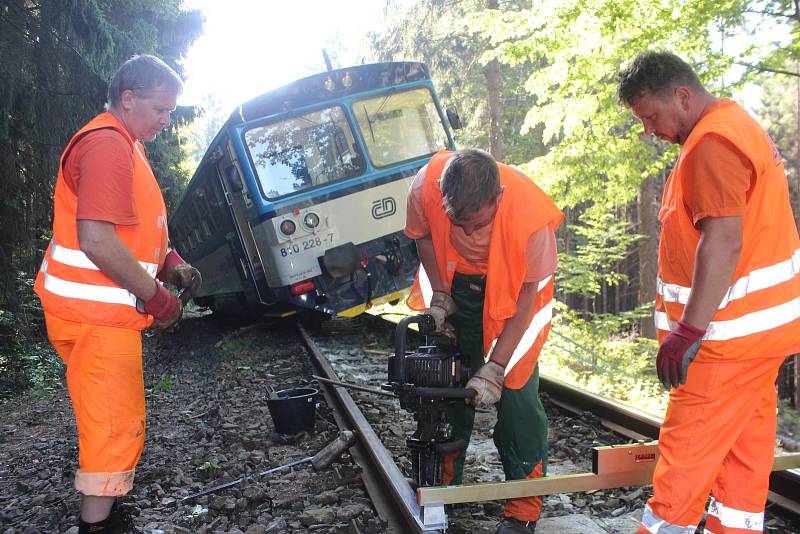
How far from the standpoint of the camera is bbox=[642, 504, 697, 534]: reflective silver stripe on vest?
231cm

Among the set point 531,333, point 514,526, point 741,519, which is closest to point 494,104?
point 531,333

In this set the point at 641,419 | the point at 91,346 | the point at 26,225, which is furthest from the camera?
the point at 26,225

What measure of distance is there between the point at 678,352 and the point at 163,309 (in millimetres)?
2043

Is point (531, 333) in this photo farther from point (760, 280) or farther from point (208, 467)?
point (208, 467)

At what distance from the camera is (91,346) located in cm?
257

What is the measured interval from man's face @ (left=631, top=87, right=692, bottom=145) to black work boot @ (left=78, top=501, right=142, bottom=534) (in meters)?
2.69

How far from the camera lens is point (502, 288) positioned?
2975mm

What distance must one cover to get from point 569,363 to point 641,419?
19.3ft

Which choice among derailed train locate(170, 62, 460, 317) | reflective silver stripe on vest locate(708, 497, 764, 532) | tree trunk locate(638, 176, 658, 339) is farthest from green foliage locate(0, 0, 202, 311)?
tree trunk locate(638, 176, 658, 339)

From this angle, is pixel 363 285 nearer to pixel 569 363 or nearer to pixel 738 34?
pixel 569 363

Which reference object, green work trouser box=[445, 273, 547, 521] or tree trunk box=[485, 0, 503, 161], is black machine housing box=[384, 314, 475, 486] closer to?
green work trouser box=[445, 273, 547, 521]

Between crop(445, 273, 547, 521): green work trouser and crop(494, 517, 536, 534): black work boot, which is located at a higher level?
crop(445, 273, 547, 521): green work trouser

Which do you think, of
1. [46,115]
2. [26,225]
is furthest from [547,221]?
[26,225]

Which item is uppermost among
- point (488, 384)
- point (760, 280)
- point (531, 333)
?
point (760, 280)
